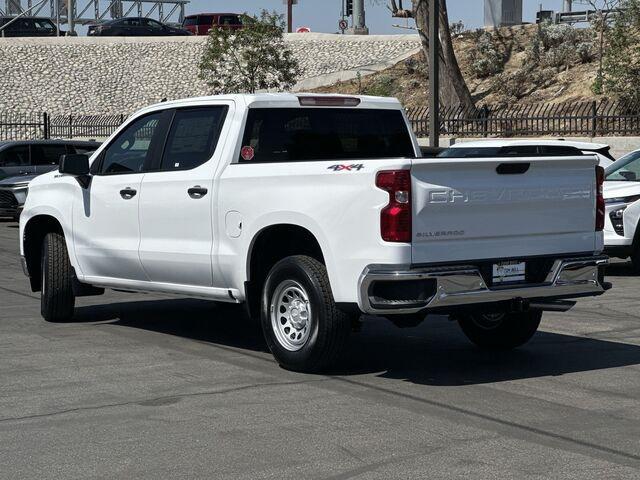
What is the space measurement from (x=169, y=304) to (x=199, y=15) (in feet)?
215

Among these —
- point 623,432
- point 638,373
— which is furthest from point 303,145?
point 623,432

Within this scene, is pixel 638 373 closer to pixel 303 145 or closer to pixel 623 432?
pixel 623 432

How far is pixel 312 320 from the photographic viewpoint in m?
8.41

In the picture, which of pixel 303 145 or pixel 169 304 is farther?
pixel 169 304

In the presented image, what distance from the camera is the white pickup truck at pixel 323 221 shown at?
7.94 meters

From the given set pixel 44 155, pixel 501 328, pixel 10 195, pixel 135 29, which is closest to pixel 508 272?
pixel 501 328

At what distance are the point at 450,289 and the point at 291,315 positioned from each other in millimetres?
1280

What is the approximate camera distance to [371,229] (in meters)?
7.95

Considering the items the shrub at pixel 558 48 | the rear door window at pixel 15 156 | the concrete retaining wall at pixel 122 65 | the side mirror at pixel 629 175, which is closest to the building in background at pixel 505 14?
the shrub at pixel 558 48

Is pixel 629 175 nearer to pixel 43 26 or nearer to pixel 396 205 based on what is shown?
pixel 396 205

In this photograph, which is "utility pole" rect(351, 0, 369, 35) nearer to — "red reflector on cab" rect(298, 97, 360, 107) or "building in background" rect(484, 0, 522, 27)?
"building in background" rect(484, 0, 522, 27)

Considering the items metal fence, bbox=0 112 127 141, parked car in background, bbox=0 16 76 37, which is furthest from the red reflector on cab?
parked car in background, bbox=0 16 76 37

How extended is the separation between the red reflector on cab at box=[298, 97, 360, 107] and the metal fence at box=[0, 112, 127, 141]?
3824cm

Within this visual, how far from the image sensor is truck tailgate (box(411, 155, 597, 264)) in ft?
26.0
